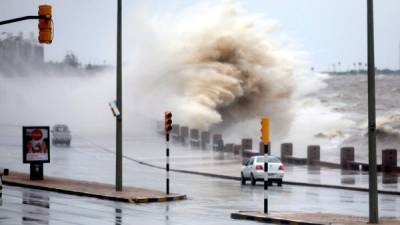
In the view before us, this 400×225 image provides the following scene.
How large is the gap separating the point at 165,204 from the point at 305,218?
6.24 metres

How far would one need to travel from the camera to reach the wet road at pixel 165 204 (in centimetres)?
2269

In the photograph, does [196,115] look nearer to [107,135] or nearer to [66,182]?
[107,135]

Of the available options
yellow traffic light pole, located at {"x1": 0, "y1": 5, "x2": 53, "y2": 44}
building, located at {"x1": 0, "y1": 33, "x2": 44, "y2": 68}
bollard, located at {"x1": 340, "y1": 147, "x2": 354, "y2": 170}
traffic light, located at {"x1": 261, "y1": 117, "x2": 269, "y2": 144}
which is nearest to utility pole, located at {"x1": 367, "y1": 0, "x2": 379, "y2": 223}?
traffic light, located at {"x1": 261, "y1": 117, "x2": 269, "y2": 144}

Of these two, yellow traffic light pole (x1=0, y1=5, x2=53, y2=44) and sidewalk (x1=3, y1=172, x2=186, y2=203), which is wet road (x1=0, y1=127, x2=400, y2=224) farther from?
yellow traffic light pole (x1=0, y1=5, x2=53, y2=44)

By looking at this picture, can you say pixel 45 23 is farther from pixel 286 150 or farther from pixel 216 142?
pixel 216 142

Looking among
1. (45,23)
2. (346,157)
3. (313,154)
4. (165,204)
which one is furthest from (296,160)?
(45,23)

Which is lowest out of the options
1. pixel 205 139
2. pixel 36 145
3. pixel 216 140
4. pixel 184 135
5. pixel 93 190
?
pixel 93 190

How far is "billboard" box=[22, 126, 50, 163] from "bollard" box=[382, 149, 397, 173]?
16.2 m

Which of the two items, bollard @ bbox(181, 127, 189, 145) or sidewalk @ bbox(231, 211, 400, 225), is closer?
sidewalk @ bbox(231, 211, 400, 225)

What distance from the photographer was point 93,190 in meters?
30.8

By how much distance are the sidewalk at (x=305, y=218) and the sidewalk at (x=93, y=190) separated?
537cm

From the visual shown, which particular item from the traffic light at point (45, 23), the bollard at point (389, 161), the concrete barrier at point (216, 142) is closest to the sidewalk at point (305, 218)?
the traffic light at point (45, 23)

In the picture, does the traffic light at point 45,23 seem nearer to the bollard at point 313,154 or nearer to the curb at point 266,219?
the curb at point 266,219

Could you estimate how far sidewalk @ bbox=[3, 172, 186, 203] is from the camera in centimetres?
2858
